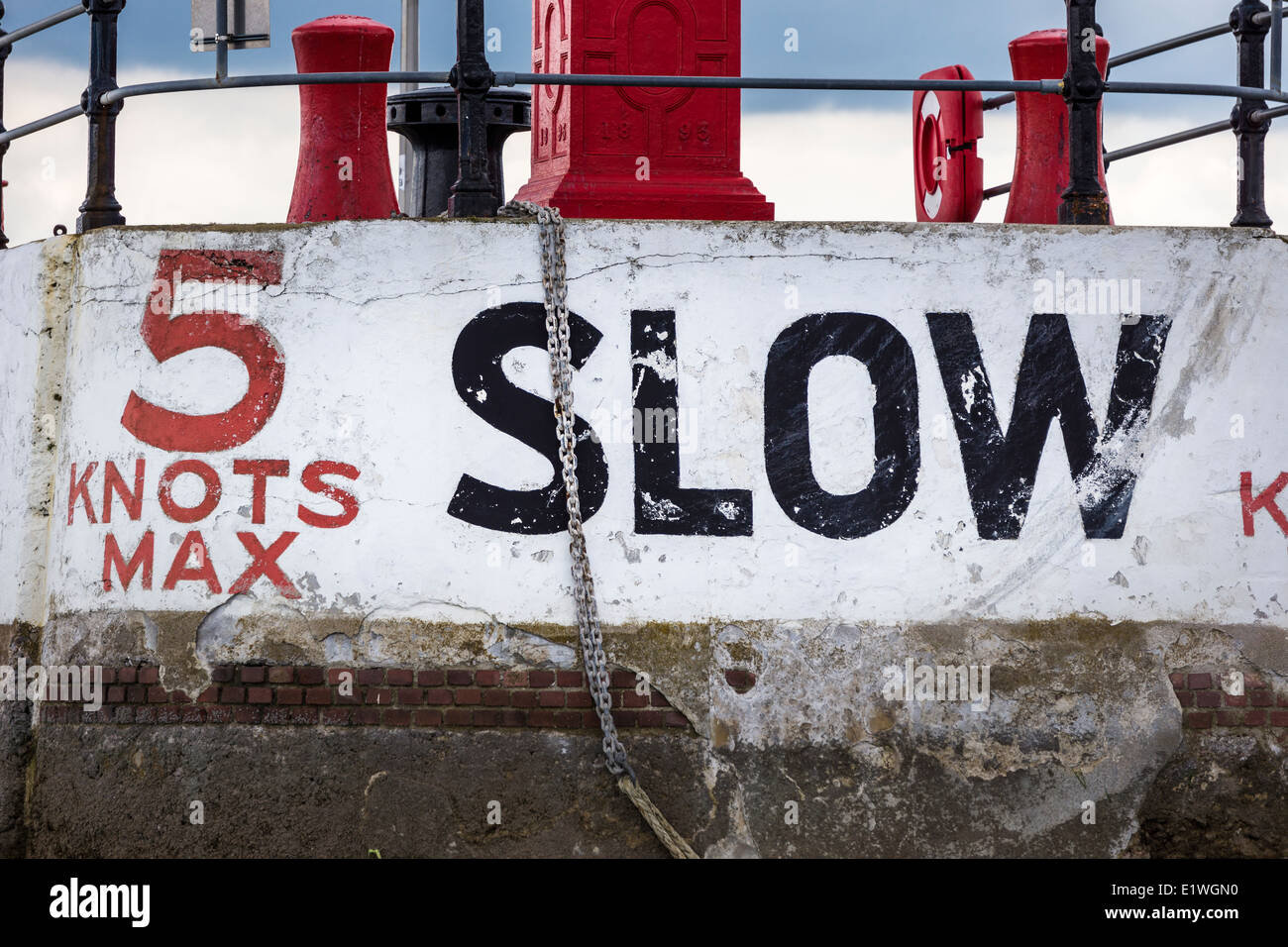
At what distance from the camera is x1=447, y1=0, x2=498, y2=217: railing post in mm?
5547

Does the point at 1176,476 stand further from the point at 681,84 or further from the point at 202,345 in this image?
the point at 202,345

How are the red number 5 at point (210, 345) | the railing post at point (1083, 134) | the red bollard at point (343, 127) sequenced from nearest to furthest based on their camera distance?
1. the red number 5 at point (210, 345)
2. the railing post at point (1083, 134)
3. the red bollard at point (343, 127)

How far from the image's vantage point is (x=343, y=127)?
20.4 ft

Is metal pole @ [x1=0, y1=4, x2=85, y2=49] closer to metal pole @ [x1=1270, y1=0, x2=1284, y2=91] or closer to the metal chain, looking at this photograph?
the metal chain

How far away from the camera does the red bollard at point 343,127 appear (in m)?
6.16

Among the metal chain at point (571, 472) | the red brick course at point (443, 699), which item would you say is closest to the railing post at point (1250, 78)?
the metal chain at point (571, 472)

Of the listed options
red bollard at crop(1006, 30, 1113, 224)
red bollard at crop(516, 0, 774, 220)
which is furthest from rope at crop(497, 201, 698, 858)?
red bollard at crop(1006, 30, 1113, 224)

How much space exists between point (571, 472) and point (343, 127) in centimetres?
194

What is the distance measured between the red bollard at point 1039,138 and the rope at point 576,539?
2.29m

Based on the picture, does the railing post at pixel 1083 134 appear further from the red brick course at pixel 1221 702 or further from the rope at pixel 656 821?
the rope at pixel 656 821

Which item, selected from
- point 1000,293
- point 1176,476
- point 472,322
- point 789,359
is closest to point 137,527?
point 472,322

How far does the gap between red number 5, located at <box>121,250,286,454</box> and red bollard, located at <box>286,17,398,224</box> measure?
744mm

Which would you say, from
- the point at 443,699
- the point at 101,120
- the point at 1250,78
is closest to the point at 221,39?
the point at 101,120
